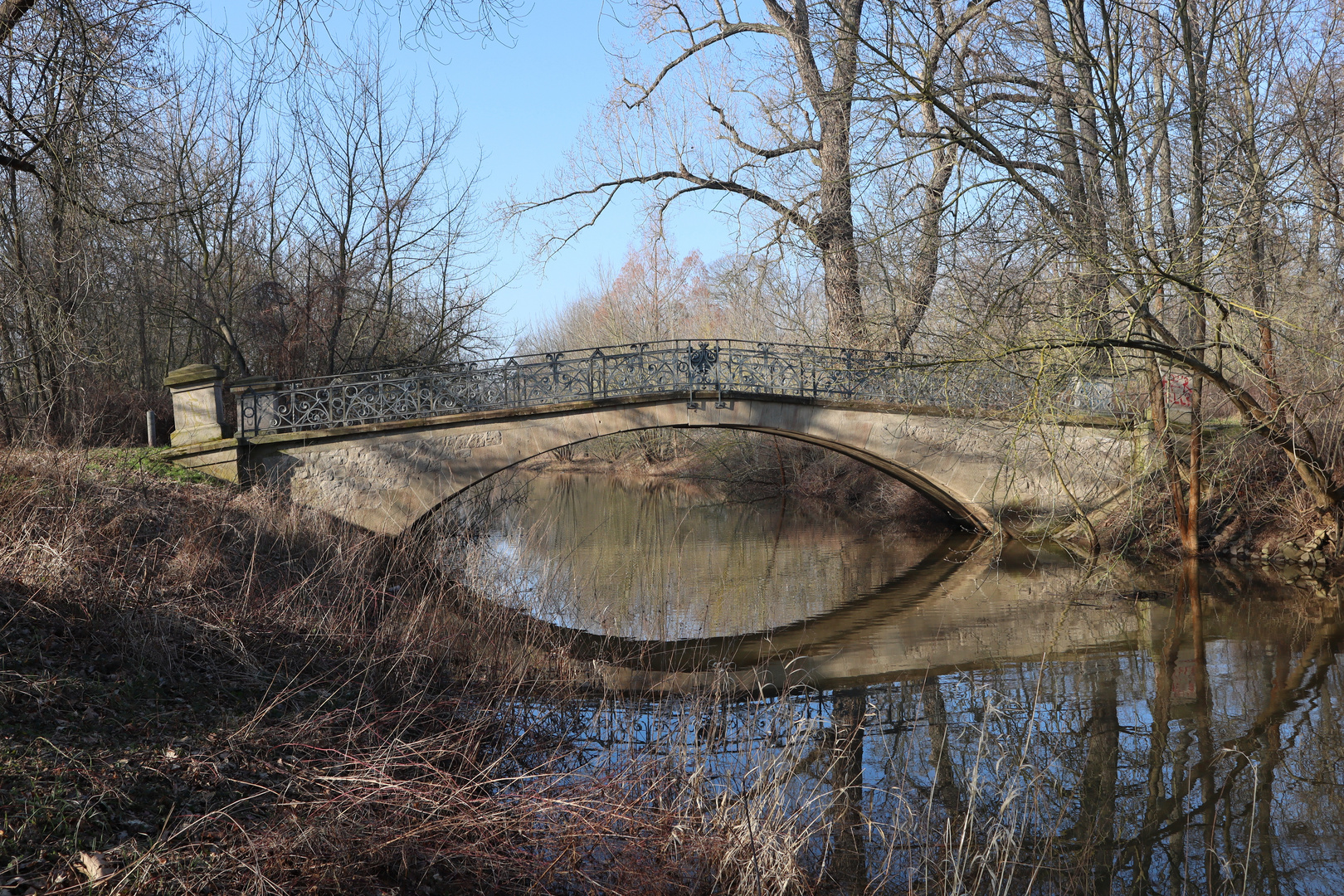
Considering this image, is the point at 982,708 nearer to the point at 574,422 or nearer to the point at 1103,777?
the point at 1103,777

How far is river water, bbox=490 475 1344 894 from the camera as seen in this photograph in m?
4.21

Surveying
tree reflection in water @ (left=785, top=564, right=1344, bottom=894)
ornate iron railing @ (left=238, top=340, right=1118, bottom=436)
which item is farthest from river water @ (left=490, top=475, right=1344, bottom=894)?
ornate iron railing @ (left=238, top=340, right=1118, bottom=436)

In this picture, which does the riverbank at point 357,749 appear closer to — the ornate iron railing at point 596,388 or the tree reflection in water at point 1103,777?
the tree reflection in water at point 1103,777

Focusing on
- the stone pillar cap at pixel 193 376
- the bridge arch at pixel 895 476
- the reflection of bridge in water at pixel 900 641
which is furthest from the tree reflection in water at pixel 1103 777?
the stone pillar cap at pixel 193 376

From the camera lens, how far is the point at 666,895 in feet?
12.0

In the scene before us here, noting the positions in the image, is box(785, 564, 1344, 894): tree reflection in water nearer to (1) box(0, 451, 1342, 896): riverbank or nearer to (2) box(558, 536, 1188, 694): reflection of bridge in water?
(1) box(0, 451, 1342, 896): riverbank

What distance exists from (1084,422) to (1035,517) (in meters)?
2.84

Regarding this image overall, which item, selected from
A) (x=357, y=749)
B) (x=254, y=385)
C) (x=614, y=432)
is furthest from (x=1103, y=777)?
(x=254, y=385)

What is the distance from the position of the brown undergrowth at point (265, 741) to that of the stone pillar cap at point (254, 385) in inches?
183

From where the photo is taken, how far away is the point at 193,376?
39.2ft

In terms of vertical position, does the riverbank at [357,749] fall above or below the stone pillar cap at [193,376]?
below

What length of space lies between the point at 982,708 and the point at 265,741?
4.54 meters

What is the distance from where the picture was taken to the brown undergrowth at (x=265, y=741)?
338 cm

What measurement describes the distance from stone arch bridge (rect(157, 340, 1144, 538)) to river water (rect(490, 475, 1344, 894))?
1.32 m
